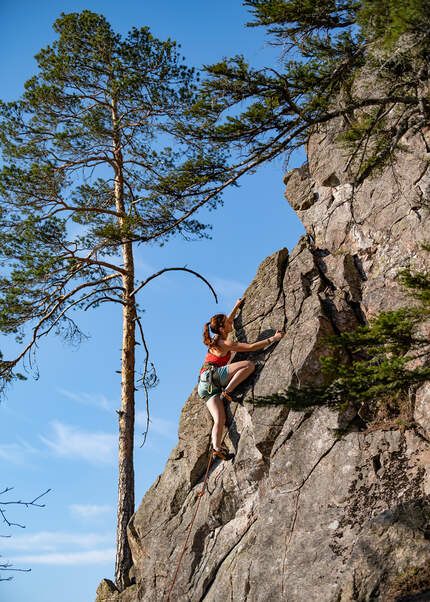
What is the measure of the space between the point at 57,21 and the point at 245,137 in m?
8.37

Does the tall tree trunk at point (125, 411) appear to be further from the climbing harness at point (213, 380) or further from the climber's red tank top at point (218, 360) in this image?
the climbing harness at point (213, 380)

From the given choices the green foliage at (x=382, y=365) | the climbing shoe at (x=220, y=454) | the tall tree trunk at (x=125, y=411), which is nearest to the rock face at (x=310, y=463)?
the climbing shoe at (x=220, y=454)

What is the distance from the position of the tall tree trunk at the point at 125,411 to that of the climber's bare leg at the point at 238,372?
297 cm

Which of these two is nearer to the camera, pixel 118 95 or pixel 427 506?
pixel 427 506

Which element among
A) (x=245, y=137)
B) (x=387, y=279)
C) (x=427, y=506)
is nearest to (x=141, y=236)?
(x=245, y=137)

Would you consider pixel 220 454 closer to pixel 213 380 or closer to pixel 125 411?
pixel 213 380

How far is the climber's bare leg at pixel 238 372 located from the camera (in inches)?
351

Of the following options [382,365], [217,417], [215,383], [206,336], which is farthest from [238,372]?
[382,365]

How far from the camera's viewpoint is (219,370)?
30.0 feet

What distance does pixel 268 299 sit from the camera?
9.65 meters

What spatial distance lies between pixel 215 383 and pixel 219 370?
23cm

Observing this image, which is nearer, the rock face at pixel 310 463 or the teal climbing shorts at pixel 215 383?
the rock face at pixel 310 463

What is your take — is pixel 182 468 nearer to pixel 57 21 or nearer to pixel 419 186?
pixel 419 186

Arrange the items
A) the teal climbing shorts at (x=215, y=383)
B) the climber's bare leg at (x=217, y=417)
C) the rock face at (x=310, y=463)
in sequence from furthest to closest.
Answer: the teal climbing shorts at (x=215, y=383) < the climber's bare leg at (x=217, y=417) < the rock face at (x=310, y=463)
